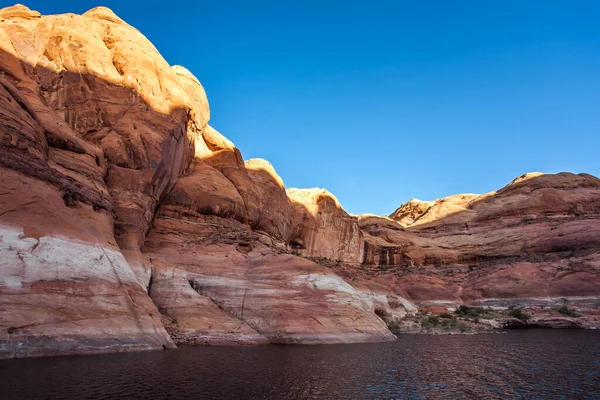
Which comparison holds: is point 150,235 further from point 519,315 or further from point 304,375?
point 519,315

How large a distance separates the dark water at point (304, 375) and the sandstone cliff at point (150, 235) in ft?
8.96

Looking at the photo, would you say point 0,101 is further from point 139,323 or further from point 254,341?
point 254,341

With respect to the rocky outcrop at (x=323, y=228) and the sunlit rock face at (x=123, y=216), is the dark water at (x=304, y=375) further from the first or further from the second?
the rocky outcrop at (x=323, y=228)

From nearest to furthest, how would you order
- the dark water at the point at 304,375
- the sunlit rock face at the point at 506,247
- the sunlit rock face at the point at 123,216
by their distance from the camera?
the dark water at the point at 304,375 < the sunlit rock face at the point at 123,216 < the sunlit rock face at the point at 506,247

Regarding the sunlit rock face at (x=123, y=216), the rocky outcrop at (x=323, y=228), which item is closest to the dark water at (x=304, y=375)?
the sunlit rock face at (x=123, y=216)

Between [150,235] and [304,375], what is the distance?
75.2 feet

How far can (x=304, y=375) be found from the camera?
659 inches

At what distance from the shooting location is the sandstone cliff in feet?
64.4

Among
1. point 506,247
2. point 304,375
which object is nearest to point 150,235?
point 304,375

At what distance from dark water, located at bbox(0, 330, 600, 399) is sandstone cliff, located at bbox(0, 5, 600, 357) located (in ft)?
8.96

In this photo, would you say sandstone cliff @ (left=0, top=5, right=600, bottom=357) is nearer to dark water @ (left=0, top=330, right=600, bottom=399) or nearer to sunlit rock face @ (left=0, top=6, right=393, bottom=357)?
sunlit rock face @ (left=0, top=6, right=393, bottom=357)

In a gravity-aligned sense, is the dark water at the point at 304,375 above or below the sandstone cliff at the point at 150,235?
below

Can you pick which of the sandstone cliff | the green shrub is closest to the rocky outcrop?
the sandstone cliff

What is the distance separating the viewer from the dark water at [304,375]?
13266mm
